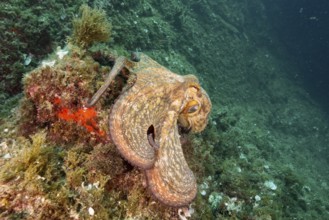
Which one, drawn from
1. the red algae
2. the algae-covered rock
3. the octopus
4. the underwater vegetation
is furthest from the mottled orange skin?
the algae-covered rock

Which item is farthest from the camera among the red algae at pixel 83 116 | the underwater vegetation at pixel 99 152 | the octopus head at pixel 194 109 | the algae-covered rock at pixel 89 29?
the algae-covered rock at pixel 89 29

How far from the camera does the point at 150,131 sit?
3.53 meters

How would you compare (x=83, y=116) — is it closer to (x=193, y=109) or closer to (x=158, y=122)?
(x=158, y=122)

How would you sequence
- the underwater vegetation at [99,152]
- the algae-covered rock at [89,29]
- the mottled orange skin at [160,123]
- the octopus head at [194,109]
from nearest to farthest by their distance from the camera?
the underwater vegetation at [99,152] → the mottled orange skin at [160,123] → the octopus head at [194,109] → the algae-covered rock at [89,29]

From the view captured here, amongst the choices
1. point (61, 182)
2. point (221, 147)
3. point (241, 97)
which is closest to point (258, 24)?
point (241, 97)

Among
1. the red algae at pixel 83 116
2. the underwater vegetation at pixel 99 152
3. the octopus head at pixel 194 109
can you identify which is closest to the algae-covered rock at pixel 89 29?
the underwater vegetation at pixel 99 152

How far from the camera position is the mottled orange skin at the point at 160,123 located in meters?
3.10

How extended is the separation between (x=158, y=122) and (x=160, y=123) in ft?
0.10

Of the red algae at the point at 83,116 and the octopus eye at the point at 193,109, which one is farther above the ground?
the octopus eye at the point at 193,109

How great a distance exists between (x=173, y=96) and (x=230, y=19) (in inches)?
627

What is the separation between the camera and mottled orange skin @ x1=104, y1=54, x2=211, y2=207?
10.2ft

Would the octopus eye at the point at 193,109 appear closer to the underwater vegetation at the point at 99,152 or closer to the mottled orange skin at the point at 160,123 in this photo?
the mottled orange skin at the point at 160,123

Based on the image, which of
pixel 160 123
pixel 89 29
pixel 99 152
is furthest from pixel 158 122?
pixel 89 29

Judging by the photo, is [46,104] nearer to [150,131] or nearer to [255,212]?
[150,131]
